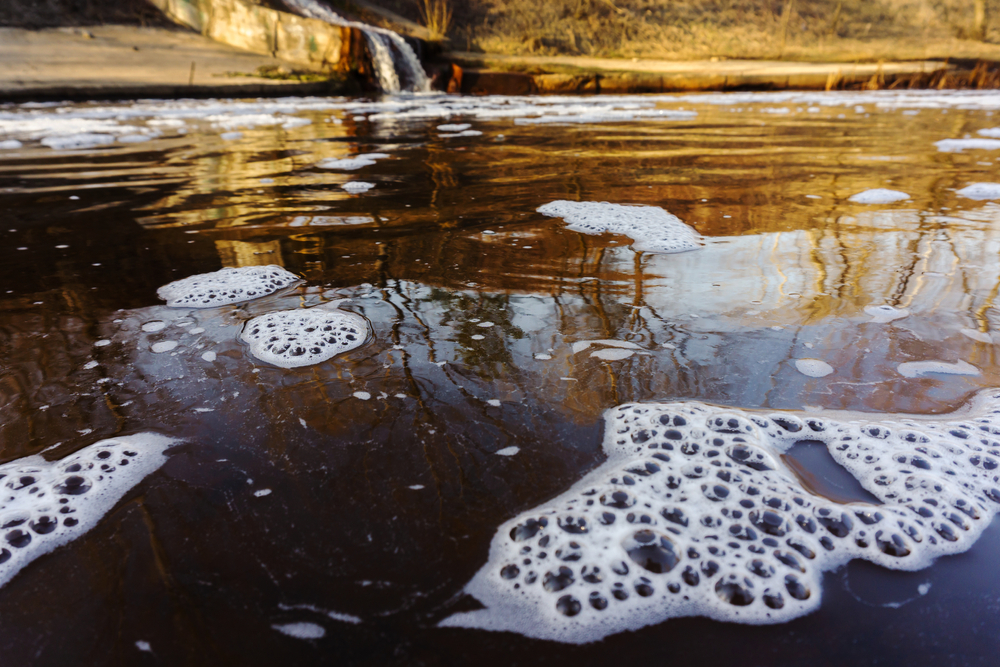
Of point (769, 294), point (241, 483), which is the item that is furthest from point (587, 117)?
point (241, 483)

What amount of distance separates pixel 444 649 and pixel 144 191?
3.31m

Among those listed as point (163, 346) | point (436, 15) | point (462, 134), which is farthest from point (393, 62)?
point (163, 346)

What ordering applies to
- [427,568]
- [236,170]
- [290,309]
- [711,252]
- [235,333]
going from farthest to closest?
[236,170]
[711,252]
[290,309]
[235,333]
[427,568]

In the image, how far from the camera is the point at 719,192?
2900 mm

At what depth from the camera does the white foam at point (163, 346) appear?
1.45 meters

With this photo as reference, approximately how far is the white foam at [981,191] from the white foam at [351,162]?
3513 millimetres

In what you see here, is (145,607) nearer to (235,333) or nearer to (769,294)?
(235,333)

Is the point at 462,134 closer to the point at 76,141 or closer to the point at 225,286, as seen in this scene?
the point at 76,141

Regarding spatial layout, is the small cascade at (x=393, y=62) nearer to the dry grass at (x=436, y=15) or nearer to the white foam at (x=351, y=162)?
the dry grass at (x=436, y=15)


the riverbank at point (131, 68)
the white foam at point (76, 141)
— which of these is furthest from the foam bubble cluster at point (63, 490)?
the riverbank at point (131, 68)

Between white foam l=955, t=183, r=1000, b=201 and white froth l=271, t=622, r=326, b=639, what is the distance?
3407 millimetres

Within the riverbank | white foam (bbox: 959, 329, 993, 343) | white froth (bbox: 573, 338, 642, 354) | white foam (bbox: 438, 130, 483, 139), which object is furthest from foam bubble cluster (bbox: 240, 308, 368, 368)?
the riverbank

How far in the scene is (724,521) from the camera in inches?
37.2

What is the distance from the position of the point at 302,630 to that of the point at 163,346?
1.02 m
